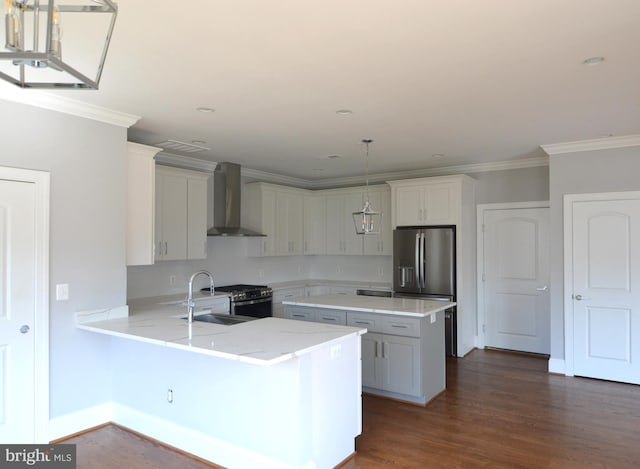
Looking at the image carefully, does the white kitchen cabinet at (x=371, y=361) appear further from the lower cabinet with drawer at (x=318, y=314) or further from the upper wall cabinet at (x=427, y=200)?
the upper wall cabinet at (x=427, y=200)

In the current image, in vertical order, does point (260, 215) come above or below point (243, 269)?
above

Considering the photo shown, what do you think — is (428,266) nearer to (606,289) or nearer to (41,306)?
(606,289)

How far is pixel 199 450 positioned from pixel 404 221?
4.11 metres

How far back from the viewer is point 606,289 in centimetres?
471

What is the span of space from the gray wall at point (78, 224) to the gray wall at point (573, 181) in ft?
14.8

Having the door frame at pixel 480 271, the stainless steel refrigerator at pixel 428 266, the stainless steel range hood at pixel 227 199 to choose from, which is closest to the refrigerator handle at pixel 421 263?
the stainless steel refrigerator at pixel 428 266

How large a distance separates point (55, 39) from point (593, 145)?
5.05m

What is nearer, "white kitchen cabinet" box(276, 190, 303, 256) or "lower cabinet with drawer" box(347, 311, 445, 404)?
"lower cabinet with drawer" box(347, 311, 445, 404)

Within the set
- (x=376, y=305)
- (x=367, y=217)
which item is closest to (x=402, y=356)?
(x=376, y=305)

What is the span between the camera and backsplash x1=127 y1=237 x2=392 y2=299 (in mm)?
5250

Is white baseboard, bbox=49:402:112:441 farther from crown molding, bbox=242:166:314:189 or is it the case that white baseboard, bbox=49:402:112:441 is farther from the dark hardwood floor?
crown molding, bbox=242:166:314:189

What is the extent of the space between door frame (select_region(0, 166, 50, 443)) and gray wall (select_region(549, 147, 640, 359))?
4984 millimetres

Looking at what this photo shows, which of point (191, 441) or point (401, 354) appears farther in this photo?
point (401, 354)

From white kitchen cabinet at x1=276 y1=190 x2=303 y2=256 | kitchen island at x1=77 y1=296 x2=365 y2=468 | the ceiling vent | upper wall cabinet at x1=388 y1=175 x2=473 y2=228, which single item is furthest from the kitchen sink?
upper wall cabinet at x1=388 y1=175 x2=473 y2=228
